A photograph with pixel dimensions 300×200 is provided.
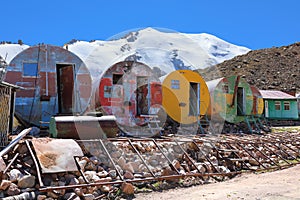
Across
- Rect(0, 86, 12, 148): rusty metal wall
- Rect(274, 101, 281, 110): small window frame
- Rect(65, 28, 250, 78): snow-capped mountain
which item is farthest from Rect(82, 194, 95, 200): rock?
Rect(274, 101, 281, 110): small window frame

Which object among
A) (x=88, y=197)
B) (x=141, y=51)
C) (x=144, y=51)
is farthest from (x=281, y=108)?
(x=88, y=197)

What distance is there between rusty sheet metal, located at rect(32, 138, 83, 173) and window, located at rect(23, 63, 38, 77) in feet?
16.3

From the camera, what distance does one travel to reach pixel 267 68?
4419 centimetres

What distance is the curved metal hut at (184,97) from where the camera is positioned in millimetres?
16188

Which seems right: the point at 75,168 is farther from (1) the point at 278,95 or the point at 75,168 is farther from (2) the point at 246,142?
(1) the point at 278,95

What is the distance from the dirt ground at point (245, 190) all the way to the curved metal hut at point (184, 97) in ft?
21.4

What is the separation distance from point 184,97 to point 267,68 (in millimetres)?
31049

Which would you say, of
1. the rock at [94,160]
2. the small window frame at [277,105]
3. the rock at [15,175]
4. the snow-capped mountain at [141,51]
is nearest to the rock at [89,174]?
the rock at [94,160]

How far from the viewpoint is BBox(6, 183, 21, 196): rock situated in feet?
21.6

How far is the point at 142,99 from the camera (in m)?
15.3

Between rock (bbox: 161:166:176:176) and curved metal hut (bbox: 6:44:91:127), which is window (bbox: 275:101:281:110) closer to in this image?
curved metal hut (bbox: 6:44:91:127)

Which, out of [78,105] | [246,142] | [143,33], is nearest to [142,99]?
[78,105]

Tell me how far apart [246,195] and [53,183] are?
4.28 m

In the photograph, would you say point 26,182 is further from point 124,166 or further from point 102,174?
point 124,166
